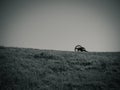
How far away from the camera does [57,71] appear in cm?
97

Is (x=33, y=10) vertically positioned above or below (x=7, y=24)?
above

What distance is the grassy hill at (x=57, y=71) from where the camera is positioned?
81 centimetres

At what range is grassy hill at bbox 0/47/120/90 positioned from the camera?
808 mm

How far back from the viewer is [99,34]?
9.18 feet

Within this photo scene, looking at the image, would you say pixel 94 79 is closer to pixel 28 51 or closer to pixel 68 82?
pixel 68 82

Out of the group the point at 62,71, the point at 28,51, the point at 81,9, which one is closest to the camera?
the point at 62,71

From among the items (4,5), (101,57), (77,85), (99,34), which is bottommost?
(77,85)

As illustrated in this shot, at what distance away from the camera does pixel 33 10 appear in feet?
10.1

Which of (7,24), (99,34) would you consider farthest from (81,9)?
(7,24)

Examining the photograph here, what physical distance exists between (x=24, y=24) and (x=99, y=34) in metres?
1.89

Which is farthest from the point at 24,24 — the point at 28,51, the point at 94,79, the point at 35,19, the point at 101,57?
the point at 94,79

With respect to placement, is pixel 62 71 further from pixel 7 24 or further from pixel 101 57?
pixel 7 24

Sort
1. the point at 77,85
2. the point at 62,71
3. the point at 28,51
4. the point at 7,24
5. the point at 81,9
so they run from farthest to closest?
the point at 81,9, the point at 7,24, the point at 28,51, the point at 62,71, the point at 77,85

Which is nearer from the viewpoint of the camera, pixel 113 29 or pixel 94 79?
pixel 94 79
